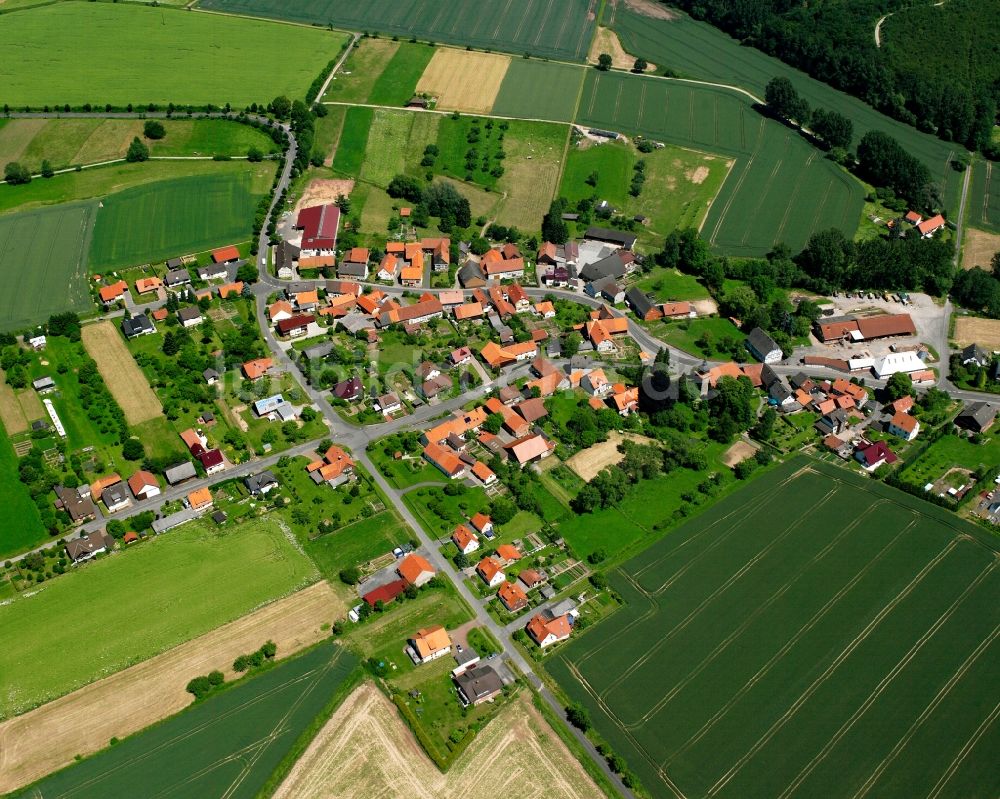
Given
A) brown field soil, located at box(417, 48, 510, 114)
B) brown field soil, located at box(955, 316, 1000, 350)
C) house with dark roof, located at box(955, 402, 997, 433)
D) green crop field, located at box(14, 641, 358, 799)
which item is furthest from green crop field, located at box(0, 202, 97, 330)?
brown field soil, located at box(955, 316, 1000, 350)

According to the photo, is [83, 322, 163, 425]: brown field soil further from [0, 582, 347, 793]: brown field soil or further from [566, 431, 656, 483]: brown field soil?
[566, 431, 656, 483]: brown field soil

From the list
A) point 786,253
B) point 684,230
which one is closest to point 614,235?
point 684,230

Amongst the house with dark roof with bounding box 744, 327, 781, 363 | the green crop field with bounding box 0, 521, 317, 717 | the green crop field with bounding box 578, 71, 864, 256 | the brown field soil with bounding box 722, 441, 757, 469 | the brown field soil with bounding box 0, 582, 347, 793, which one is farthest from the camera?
the green crop field with bounding box 578, 71, 864, 256

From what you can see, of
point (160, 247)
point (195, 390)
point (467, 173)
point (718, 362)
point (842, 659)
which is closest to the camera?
point (842, 659)

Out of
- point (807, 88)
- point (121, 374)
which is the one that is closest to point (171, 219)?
point (121, 374)

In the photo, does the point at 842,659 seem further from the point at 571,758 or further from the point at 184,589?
the point at 184,589

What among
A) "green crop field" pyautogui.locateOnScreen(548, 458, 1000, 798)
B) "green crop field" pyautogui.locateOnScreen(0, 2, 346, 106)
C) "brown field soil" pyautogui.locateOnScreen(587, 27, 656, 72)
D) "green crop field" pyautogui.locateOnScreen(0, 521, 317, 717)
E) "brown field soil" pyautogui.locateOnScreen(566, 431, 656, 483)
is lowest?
"green crop field" pyautogui.locateOnScreen(548, 458, 1000, 798)
